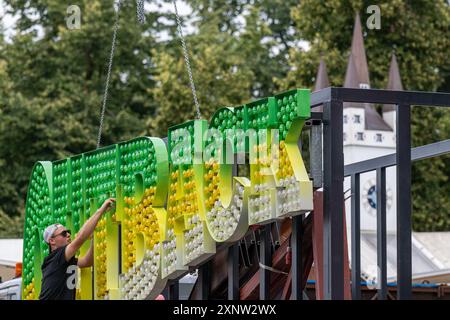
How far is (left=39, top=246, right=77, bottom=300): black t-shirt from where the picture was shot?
11.4 m

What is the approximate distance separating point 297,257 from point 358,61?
134ft

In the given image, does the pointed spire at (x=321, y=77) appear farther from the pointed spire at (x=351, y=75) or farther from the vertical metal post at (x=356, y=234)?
the vertical metal post at (x=356, y=234)

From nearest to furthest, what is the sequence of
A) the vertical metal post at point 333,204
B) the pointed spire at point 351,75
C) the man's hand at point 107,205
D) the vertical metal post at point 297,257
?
the vertical metal post at point 333,204
the vertical metal post at point 297,257
the man's hand at point 107,205
the pointed spire at point 351,75

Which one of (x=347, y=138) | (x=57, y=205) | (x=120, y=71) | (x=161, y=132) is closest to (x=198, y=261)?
(x=57, y=205)

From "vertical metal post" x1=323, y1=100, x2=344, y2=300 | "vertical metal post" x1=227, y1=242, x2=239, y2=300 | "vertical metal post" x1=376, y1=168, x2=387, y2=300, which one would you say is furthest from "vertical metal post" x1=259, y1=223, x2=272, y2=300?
"vertical metal post" x1=323, y1=100, x2=344, y2=300

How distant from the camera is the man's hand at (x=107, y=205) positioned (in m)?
11.8

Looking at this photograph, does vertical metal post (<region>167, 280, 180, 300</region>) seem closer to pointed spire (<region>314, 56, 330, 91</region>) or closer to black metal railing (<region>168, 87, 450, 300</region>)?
black metal railing (<region>168, 87, 450, 300</region>)

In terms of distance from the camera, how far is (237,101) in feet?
153

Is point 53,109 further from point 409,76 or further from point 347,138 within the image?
point 347,138

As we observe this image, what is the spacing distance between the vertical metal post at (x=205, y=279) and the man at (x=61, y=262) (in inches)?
38.9

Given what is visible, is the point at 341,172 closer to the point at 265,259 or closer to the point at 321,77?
the point at 265,259

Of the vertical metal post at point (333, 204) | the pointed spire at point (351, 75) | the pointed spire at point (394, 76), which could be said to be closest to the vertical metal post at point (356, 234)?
the vertical metal post at point (333, 204)

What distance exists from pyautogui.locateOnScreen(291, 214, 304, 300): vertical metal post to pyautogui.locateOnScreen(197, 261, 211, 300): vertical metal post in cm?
161

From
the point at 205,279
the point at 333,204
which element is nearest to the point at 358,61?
the point at 205,279
